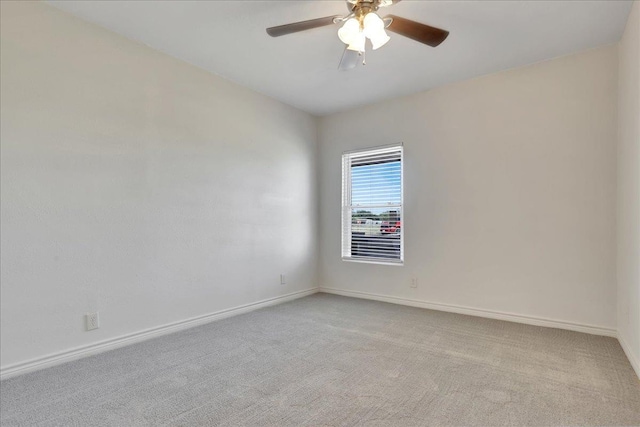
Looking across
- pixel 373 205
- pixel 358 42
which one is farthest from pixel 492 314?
pixel 358 42

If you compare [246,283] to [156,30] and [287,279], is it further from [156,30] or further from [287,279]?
[156,30]

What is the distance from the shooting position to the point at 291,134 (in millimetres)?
4461

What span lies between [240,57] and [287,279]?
2590mm

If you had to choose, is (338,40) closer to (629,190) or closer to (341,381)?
(629,190)

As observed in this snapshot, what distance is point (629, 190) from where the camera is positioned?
8.14ft

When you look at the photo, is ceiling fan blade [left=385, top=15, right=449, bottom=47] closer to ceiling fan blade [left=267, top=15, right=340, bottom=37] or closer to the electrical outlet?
ceiling fan blade [left=267, top=15, right=340, bottom=37]

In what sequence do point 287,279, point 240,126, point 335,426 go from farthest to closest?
1. point 287,279
2. point 240,126
3. point 335,426

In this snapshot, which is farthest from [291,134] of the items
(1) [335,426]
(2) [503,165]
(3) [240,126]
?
(1) [335,426]

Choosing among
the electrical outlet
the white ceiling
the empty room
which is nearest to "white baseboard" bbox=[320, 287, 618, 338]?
the empty room

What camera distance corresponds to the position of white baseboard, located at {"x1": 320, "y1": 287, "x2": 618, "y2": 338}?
9.79 feet

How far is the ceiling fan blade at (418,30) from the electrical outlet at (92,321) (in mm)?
2968

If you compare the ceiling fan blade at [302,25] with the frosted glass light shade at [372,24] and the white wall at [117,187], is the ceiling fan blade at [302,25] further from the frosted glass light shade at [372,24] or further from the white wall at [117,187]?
the white wall at [117,187]

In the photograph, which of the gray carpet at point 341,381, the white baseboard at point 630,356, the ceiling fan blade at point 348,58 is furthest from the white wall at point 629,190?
the ceiling fan blade at point 348,58

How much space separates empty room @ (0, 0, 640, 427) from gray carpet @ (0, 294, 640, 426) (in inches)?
0.7
